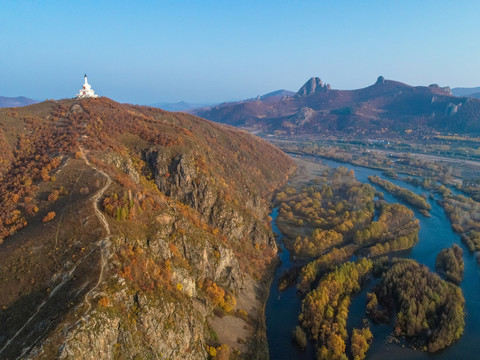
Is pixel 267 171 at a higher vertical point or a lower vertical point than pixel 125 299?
lower

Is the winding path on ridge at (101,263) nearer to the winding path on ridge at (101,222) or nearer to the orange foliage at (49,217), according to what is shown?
the winding path on ridge at (101,222)

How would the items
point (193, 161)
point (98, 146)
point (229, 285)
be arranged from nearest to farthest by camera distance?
1. point (229, 285)
2. point (98, 146)
3. point (193, 161)

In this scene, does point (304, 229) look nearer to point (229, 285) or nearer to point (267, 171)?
point (229, 285)

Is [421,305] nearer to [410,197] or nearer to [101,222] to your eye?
[101,222]

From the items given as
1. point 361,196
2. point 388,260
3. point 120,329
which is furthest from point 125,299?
point 361,196

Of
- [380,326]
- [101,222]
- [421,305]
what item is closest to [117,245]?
[101,222]

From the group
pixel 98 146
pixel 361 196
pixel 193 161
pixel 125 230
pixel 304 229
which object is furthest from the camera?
pixel 361 196

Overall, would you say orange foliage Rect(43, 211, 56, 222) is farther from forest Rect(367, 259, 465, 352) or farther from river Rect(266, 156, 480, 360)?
forest Rect(367, 259, 465, 352)

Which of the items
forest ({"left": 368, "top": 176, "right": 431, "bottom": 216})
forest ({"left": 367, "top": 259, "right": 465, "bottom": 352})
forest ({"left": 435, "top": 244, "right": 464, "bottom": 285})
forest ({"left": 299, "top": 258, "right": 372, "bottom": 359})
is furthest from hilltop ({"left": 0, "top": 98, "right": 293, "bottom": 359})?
forest ({"left": 368, "top": 176, "right": 431, "bottom": 216})
